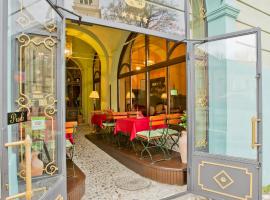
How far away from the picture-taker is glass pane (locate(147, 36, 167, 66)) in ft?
19.7

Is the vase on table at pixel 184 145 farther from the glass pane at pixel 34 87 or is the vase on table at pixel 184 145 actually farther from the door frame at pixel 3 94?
the door frame at pixel 3 94

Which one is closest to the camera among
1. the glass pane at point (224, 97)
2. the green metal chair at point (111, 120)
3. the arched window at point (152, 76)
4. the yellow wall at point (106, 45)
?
the glass pane at point (224, 97)

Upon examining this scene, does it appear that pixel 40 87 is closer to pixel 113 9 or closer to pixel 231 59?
pixel 113 9

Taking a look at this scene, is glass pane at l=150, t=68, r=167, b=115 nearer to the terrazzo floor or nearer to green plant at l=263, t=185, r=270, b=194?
the terrazzo floor

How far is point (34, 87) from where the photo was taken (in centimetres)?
173

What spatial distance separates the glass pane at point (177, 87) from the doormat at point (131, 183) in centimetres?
239

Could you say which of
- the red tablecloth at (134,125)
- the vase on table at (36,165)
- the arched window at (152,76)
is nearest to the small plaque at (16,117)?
the vase on table at (36,165)

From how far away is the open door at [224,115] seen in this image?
267 centimetres

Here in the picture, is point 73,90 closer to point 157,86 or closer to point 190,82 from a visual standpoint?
point 157,86

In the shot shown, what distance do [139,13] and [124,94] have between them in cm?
571

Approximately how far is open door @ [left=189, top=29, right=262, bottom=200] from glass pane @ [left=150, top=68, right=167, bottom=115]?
2.77m

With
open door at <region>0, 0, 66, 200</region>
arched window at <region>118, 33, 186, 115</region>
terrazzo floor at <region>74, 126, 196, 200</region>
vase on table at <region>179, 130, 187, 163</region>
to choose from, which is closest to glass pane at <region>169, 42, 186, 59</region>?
arched window at <region>118, 33, 186, 115</region>

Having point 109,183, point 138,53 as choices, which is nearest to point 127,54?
point 138,53

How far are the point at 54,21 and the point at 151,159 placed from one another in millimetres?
3040
